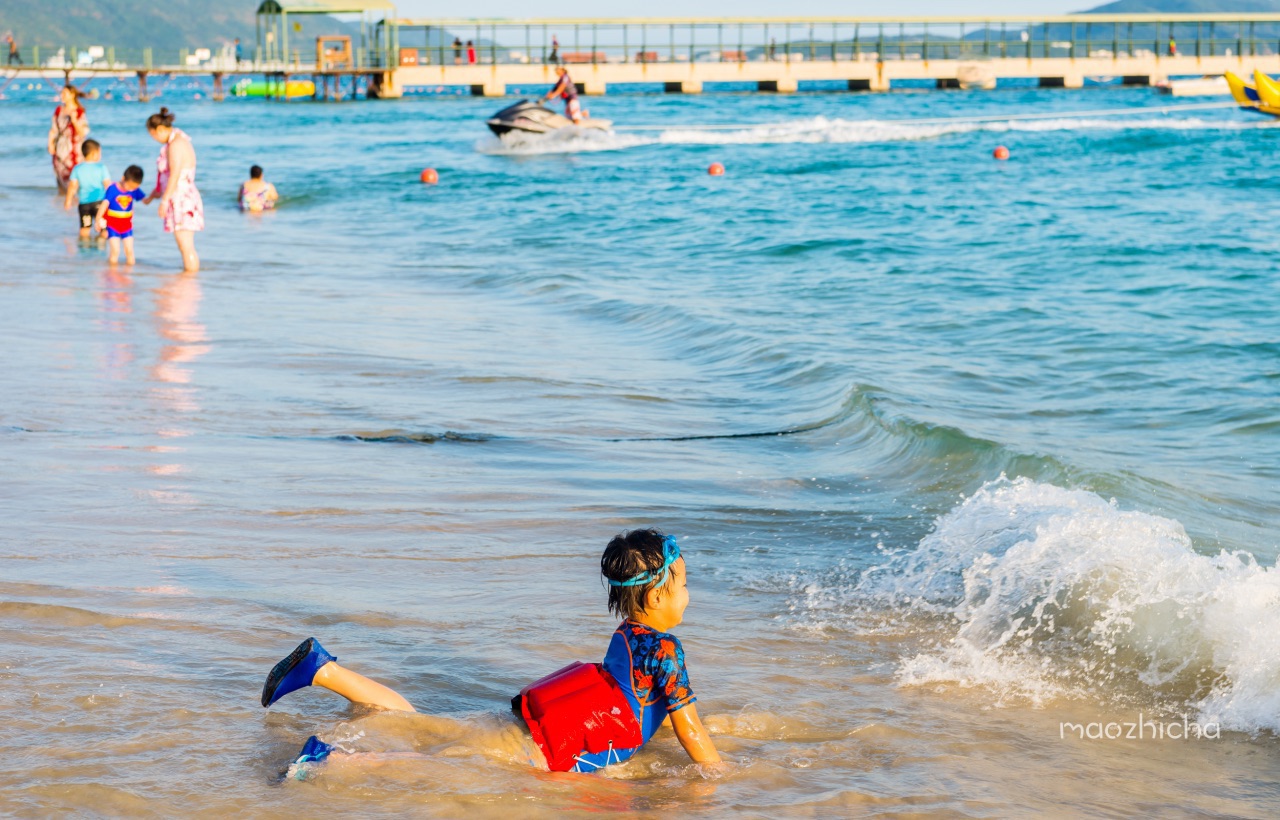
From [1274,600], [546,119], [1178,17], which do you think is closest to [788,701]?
[1274,600]

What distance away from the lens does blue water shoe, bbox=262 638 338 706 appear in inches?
139

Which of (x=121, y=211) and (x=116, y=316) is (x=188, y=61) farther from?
(x=116, y=316)

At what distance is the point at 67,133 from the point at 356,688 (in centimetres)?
1991

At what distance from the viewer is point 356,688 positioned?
364 centimetres

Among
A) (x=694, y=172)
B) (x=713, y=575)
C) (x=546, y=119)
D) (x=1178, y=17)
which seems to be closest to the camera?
(x=713, y=575)

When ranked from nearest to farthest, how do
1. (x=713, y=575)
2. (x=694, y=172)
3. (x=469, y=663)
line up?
1. (x=469, y=663)
2. (x=713, y=575)
3. (x=694, y=172)

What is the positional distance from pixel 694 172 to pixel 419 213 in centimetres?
821

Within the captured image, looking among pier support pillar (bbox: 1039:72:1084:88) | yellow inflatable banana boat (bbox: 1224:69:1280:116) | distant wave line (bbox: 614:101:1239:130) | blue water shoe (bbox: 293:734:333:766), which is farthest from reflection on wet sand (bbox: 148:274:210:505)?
pier support pillar (bbox: 1039:72:1084:88)

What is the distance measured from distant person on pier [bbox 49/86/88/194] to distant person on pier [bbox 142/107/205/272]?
25.0 feet

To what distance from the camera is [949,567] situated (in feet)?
17.2

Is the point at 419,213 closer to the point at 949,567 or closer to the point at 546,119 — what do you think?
the point at 546,119

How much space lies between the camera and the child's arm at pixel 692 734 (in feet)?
11.7

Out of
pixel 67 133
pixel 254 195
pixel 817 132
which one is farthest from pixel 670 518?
pixel 817 132

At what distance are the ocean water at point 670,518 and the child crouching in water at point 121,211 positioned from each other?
0.68 meters
